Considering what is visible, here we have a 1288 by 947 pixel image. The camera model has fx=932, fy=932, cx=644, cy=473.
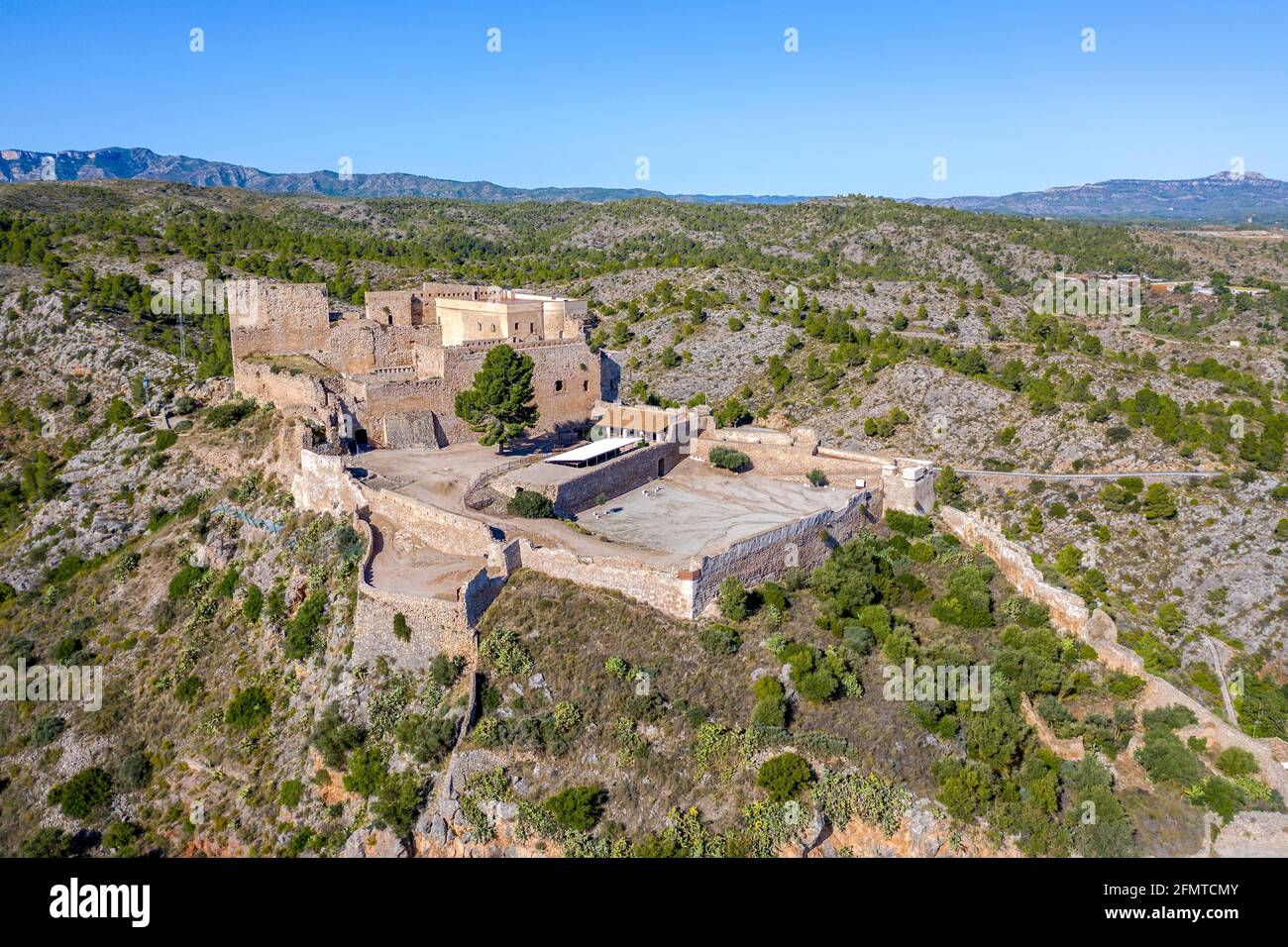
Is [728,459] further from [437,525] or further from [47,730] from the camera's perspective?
[47,730]

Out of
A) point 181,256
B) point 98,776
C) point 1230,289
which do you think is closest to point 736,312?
point 181,256

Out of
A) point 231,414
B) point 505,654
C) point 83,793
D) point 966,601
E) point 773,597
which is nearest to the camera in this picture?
point 505,654

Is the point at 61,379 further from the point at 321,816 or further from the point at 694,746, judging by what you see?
the point at 694,746

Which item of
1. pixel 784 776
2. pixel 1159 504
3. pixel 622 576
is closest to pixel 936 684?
pixel 784 776

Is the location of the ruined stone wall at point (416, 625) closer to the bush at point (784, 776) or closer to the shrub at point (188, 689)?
the shrub at point (188, 689)

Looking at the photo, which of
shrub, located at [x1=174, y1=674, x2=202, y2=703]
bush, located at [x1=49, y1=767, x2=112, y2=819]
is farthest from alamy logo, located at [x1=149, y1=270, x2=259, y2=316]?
bush, located at [x1=49, y1=767, x2=112, y2=819]

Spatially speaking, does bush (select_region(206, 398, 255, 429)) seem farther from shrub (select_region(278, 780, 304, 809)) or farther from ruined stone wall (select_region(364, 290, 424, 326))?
shrub (select_region(278, 780, 304, 809))
